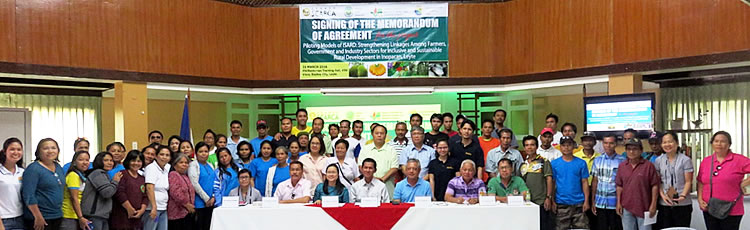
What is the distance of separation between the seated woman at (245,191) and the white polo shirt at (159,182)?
29.0 inches

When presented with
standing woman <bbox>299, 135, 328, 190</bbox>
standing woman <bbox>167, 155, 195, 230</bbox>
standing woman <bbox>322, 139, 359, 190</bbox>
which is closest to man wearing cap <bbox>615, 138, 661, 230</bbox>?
standing woman <bbox>322, 139, 359, 190</bbox>

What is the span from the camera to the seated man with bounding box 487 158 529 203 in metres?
8.12

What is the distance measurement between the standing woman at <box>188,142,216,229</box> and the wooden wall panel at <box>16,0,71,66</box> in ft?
10.1

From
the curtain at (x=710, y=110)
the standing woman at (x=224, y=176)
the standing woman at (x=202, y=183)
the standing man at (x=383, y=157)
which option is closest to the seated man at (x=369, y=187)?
the standing man at (x=383, y=157)

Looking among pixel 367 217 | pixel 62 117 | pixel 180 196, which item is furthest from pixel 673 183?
pixel 62 117

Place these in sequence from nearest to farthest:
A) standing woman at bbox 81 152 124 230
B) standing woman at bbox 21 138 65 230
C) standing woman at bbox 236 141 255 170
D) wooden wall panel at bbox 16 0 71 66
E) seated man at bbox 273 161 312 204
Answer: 1. standing woman at bbox 21 138 65 230
2. standing woman at bbox 81 152 124 230
3. seated man at bbox 273 161 312 204
4. standing woman at bbox 236 141 255 170
5. wooden wall panel at bbox 16 0 71 66

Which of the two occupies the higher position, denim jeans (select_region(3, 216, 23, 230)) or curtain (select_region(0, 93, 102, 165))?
curtain (select_region(0, 93, 102, 165))

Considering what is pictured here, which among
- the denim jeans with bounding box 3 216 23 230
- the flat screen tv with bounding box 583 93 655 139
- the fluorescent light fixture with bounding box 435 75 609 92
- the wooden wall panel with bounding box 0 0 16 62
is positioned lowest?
the denim jeans with bounding box 3 216 23 230

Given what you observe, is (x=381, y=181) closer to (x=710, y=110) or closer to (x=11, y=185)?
(x=11, y=185)

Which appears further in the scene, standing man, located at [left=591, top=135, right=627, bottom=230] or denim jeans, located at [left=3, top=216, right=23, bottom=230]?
standing man, located at [left=591, top=135, right=627, bottom=230]

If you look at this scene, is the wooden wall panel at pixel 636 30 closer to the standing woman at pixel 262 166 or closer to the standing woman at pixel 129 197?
the standing woman at pixel 262 166

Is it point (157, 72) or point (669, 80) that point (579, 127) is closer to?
point (669, 80)

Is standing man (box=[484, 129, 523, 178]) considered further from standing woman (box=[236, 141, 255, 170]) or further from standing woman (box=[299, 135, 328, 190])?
standing woman (box=[236, 141, 255, 170])

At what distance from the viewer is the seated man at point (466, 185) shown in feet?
26.2
